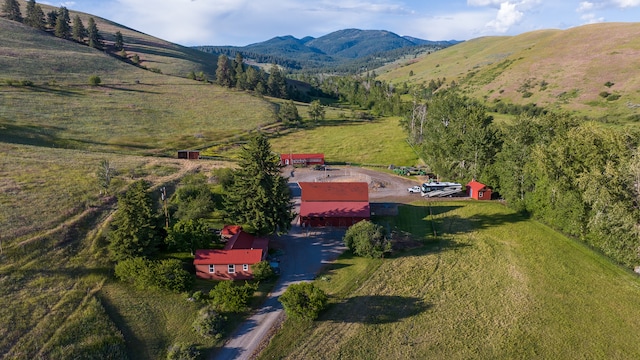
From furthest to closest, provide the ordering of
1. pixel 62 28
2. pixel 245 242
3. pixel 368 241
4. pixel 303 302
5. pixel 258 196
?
pixel 62 28
pixel 258 196
pixel 368 241
pixel 245 242
pixel 303 302

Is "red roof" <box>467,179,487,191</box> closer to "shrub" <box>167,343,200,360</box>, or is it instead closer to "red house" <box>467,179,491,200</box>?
"red house" <box>467,179,491,200</box>

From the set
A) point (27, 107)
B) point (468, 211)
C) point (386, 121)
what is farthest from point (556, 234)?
point (27, 107)

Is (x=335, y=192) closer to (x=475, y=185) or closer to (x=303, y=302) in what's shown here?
(x=303, y=302)

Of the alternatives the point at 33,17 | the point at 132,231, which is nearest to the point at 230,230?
the point at 132,231

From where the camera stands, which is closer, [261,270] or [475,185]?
[261,270]

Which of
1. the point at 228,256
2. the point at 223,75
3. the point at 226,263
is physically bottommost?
the point at 226,263

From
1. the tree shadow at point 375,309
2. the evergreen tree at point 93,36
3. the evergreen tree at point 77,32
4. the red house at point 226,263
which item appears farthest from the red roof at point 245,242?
the evergreen tree at point 77,32

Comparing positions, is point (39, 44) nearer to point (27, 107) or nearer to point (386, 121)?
point (27, 107)
